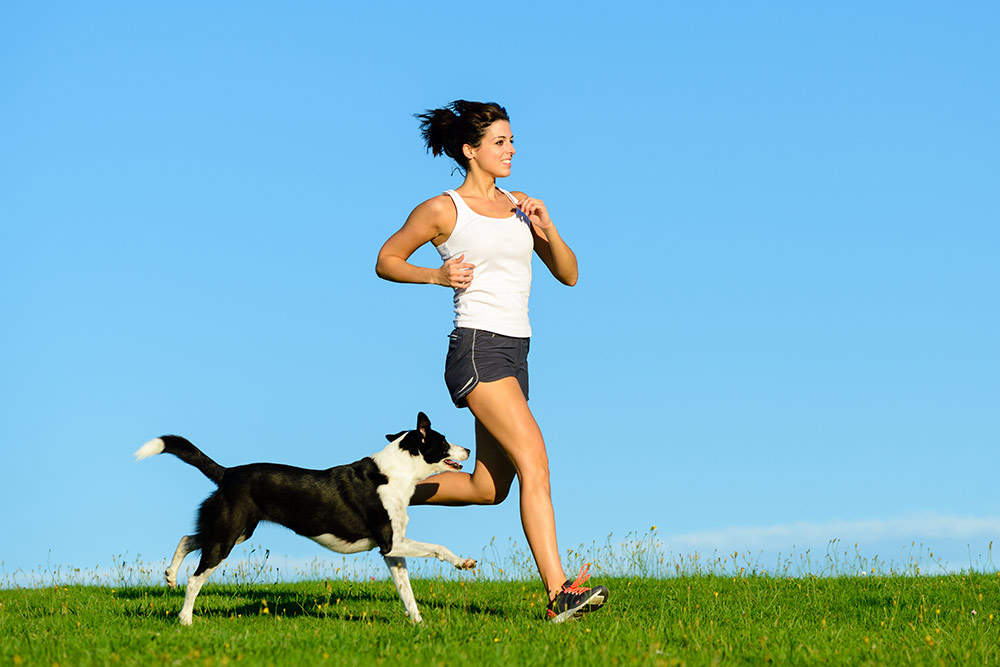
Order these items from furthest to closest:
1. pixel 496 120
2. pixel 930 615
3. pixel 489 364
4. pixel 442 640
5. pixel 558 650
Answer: pixel 930 615
pixel 496 120
pixel 489 364
pixel 442 640
pixel 558 650

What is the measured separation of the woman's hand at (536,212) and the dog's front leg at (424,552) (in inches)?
98.2

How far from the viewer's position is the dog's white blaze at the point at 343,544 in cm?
748

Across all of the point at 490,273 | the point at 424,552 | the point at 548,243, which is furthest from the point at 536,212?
the point at 424,552

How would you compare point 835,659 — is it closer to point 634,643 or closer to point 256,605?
point 634,643

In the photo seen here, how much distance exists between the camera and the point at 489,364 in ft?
22.7

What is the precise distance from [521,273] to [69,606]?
5.14 metres

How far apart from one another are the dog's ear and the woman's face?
1968 mm

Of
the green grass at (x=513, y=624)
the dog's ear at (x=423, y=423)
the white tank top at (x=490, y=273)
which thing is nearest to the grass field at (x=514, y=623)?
the green grass at (x=513, y=624)

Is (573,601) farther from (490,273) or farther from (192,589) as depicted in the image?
(192,589)

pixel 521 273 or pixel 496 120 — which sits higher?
pixel 496 120

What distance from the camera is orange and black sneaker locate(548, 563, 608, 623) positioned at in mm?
6848

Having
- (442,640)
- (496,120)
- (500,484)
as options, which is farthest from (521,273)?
(442,640)

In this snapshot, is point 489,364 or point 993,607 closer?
point 489,364

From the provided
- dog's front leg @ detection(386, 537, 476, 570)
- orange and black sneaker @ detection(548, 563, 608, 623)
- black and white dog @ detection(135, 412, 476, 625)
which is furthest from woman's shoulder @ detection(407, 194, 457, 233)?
orange and black sneaker @ detection(548, 563, 608, 623)
